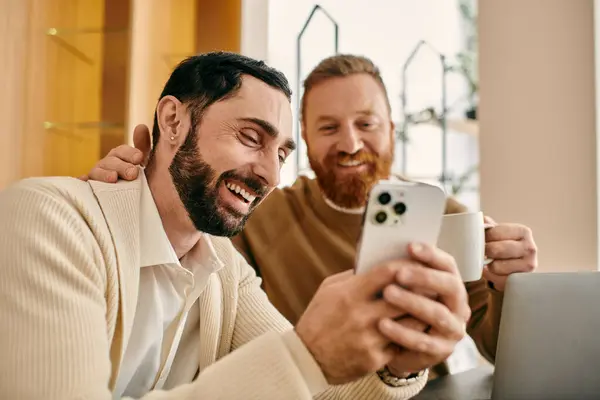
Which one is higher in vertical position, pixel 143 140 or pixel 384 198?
pixel 143 140

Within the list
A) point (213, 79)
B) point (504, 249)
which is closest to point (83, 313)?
point (213, 79)

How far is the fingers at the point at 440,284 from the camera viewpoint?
0.51 m

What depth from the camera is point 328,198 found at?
146cm

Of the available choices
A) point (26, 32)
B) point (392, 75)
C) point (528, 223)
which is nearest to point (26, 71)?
point (26, 32)

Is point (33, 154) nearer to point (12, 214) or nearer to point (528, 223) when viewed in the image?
point (12, 214)

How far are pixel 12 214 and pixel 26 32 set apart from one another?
154 centimetres

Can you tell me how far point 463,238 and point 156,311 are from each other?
1.64 ft

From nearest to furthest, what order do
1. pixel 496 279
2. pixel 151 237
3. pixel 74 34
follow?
pixel 151 237 → pixel 496 279 → pixel 74 34

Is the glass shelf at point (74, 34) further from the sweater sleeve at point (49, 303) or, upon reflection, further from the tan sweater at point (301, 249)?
the sweater sleeve at point (49, 303)

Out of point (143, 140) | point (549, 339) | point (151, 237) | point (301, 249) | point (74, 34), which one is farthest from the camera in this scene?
point (74, 34)

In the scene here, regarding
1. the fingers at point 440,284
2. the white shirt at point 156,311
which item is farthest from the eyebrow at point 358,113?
the fingers at point 440,284

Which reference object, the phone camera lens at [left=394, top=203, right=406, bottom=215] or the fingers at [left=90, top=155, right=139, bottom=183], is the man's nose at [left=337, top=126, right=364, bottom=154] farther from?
the phone camera lens at [left=394, top=203, right=406, bottom=215]

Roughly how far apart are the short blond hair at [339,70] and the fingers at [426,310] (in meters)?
1.02

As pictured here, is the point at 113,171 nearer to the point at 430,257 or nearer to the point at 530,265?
the point at 430,257
